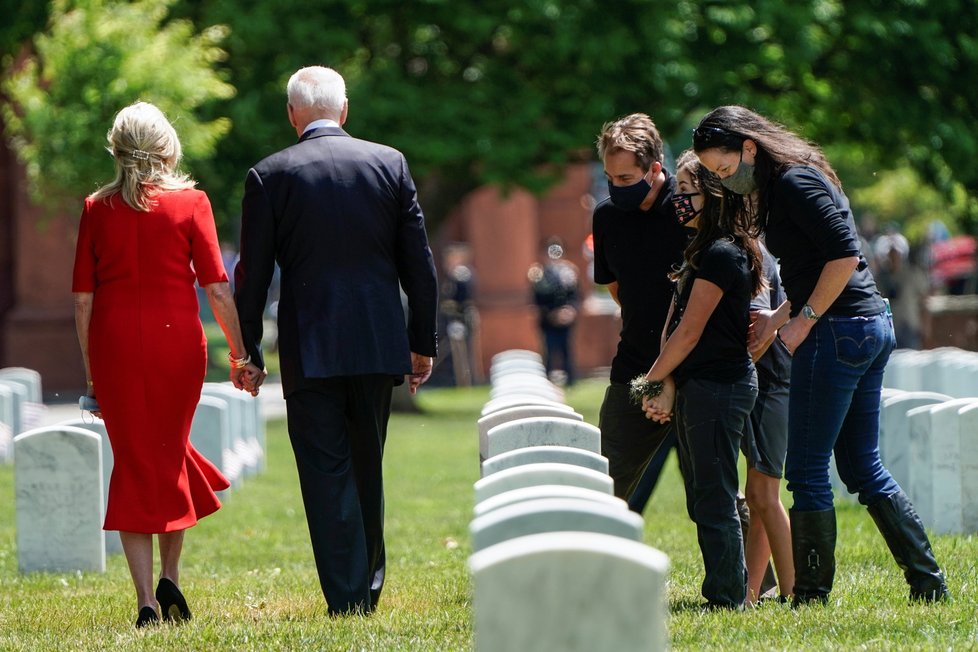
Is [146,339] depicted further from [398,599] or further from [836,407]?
[836,407]

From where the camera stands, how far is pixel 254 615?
6.77m

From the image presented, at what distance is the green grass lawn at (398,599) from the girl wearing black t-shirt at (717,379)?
0.25m

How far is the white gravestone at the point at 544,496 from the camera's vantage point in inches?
171

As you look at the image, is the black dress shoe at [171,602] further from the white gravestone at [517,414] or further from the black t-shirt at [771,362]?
the black t-shirt at [771,362]

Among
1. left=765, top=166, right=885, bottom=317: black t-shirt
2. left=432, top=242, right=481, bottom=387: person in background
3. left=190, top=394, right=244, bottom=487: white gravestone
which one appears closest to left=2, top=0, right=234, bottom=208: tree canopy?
left=190, top=394, right=244, bottom=487: white gravestone

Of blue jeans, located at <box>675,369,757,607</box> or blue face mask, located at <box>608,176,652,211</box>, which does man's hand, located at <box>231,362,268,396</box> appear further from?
blue jeans, located at <box>675,369,757,607</box>

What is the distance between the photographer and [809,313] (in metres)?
5.92

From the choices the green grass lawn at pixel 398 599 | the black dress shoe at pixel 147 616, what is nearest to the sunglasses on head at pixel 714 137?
the green grass lawn at pixel 398 599

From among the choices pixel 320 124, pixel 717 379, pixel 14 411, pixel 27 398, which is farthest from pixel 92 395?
pixel 27 398

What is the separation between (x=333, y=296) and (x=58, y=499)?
112 inches

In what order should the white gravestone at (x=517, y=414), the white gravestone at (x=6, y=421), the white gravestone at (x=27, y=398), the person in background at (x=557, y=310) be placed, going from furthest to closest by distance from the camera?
the person in background at (x=557, y=310) → the white gravestone at (x=27, y=398) → the white gravestone at (x=6, y=421) → the white gravestone at (x=517, y=414)

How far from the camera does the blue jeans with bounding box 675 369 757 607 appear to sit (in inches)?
239

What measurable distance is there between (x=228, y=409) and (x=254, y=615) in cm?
646

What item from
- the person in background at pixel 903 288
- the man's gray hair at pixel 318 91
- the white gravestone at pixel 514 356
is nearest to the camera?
the man's gray hair at pixel 318 91
